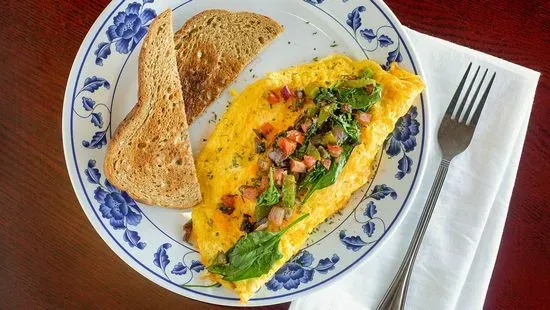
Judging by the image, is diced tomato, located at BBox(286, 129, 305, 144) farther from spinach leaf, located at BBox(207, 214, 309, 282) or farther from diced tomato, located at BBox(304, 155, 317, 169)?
spinach leaf, located at BBox(207, 214, 309, 282)

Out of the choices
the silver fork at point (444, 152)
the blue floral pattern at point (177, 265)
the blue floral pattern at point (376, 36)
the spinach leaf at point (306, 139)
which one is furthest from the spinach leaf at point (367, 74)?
the blue floral pattern at point (177, 265)

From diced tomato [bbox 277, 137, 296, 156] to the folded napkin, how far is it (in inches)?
31.1

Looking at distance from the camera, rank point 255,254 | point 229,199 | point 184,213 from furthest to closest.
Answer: point 184,213, point 229,199, point 255,254

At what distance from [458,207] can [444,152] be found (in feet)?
1.03

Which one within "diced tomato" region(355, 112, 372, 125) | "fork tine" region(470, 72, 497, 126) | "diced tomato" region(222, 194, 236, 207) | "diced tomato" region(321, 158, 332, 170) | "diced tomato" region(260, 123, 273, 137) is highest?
"fork tine" region(470, 72, 497, 126)

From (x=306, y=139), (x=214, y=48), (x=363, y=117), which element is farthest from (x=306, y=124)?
(x=214, y=48)

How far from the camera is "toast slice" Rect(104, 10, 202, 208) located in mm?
3104

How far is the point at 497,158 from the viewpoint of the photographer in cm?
321

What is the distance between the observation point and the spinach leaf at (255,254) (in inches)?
118

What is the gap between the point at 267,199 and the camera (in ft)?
9.90

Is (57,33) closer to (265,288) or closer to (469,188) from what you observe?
(265,288)

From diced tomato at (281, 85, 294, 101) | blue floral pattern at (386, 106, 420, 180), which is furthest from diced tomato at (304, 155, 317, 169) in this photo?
blue floral pattern at (386, 106, 420, 180)

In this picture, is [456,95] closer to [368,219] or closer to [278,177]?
[368,219]

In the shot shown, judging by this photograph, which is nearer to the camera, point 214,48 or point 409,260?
point 409,260
